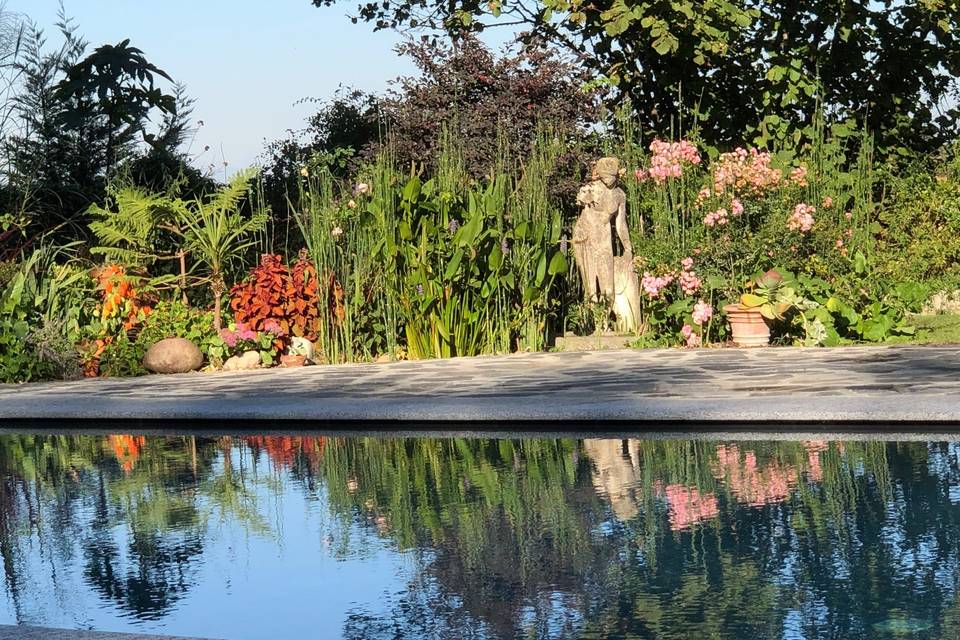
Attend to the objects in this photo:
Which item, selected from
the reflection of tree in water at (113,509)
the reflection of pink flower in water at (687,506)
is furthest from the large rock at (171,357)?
the reflection of pink flower in water at (687,506)

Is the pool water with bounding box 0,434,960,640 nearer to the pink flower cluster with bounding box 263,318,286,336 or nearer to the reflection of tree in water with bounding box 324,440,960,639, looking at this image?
the reflection of tree in water with bounding box 324,440,960,639

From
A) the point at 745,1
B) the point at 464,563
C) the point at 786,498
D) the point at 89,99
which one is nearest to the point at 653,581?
the point at 464,563

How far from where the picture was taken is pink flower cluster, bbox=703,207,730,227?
11.9m

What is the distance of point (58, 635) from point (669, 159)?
9.77m

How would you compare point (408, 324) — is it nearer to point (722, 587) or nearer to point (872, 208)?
point (872, 208)

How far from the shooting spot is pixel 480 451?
6.88m

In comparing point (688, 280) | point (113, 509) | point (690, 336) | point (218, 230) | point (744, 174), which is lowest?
point (113, 509)

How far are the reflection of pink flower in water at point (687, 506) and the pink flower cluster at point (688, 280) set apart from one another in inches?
248

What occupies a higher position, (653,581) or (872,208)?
(872,208)

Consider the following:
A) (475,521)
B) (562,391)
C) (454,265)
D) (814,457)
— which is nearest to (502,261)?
(454,265)

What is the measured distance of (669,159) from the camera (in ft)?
41.2

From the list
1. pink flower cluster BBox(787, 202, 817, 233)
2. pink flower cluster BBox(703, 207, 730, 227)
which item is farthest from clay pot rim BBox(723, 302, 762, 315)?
pink flower cluster BBox(787, 202, 817, 233)

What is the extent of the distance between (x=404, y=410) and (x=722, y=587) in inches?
153

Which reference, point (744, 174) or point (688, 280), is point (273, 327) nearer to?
point (688, 280)
